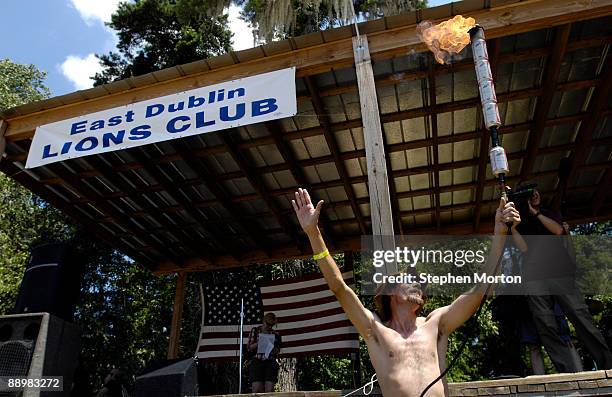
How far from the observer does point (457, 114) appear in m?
6.34

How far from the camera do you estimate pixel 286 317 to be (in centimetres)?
827

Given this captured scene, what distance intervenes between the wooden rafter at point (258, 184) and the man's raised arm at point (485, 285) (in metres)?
4.55

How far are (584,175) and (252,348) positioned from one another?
5.50m

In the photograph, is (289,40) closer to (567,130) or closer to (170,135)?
(170,135)

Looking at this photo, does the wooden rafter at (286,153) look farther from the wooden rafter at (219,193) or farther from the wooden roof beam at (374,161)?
the wooden roof beam at (374,161)

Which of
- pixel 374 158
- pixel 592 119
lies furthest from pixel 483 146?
pixel 374 158

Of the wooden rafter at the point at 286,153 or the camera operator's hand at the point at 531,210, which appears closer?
the camera operator's hand at the point at 531,210

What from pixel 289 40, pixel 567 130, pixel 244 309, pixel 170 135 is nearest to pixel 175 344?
pixel 244 309

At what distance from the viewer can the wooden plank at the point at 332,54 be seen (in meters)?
4.72

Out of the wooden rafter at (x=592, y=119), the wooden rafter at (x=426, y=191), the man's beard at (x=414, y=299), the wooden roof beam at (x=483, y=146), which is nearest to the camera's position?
the man's beard at (x=414, y=299)

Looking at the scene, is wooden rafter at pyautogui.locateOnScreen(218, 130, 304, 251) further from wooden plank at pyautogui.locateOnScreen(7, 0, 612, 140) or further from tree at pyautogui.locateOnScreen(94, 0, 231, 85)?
tree at pyautogui.locateOnScreen(94, 0, 231, 85)

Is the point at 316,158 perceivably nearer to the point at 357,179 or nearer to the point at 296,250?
the point at 357,179

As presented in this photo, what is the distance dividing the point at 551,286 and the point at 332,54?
10.1 ft

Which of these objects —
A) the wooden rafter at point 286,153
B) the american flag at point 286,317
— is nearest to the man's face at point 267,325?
the american flag at point 286,317
